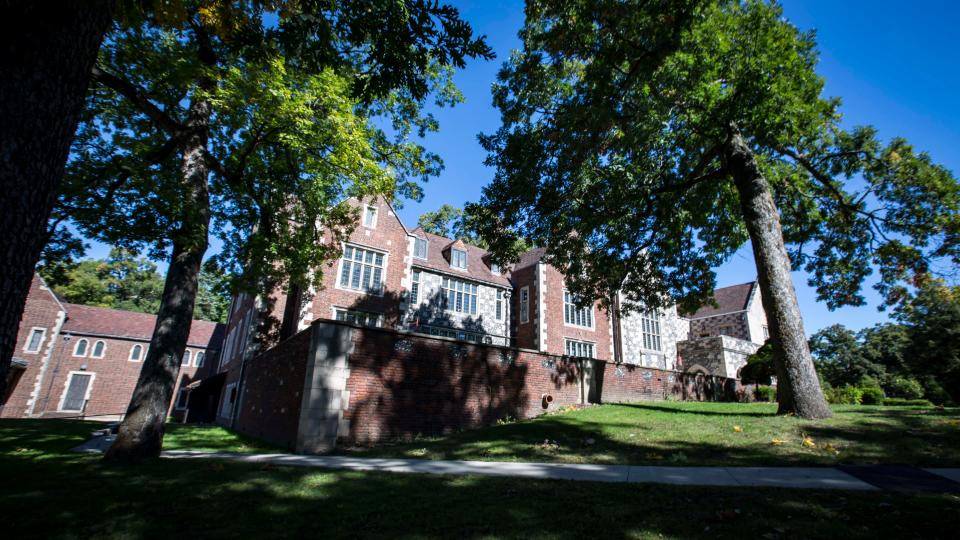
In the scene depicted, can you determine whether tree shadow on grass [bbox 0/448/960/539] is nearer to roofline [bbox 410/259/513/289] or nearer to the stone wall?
roofline [bbox 410/259/513/289]

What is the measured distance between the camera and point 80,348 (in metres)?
37.5

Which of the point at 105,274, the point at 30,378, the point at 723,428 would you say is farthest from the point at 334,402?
the point at 105,274

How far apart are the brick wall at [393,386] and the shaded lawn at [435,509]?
4.84 metres

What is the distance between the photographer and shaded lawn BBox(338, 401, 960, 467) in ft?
24.8

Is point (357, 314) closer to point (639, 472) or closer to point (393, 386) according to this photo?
point (393, 386)

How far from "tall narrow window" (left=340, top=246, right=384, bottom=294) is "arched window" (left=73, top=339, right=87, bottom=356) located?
30772 mm

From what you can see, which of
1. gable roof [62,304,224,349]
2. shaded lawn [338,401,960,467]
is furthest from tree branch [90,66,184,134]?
gable roof [62,304,224,349]

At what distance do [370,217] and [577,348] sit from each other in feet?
54.9

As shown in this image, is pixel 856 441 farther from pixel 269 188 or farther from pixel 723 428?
pixel 269 188

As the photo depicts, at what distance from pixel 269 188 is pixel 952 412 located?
20.7 meters

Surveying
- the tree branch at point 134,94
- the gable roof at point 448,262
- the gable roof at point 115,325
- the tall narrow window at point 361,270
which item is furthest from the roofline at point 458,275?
the gable roof at point 115,325

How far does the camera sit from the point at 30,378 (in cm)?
3356

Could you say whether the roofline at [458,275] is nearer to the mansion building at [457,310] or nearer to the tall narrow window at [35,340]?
the mansion building at [457,310]

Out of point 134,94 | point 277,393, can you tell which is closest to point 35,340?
point 277,393
